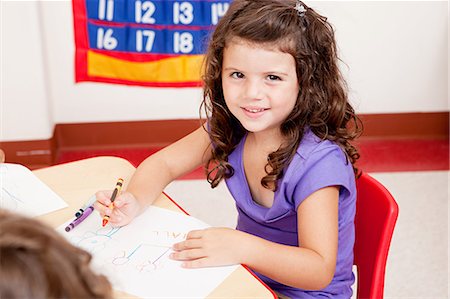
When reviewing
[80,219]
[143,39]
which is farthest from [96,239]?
[143,39]

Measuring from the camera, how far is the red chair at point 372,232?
1.28m

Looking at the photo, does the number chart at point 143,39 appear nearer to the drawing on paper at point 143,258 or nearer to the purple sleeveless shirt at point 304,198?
the purple sleeveless shirt at point 304,198

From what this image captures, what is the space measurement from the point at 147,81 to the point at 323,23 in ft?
5.23

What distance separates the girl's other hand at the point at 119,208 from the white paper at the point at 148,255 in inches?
0.5

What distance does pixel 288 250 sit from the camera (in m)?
1.19

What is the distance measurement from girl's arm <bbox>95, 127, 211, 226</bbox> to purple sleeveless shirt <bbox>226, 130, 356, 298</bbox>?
0.08 metres

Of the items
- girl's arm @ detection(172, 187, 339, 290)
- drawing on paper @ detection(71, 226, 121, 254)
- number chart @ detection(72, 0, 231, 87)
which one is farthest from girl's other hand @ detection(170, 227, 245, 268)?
number chart @ detection(72, 0, 231, 87)

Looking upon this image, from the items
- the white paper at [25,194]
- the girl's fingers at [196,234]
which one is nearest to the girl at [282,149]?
the girl's fingers at [196,234]

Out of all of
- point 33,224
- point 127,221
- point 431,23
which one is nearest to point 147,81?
point 431,23

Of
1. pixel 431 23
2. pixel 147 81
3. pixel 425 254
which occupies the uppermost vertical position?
pixel 431 23

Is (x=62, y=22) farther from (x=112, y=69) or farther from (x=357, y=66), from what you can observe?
(x=357, y=66)

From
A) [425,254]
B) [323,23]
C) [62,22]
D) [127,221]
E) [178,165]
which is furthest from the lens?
[62,22]

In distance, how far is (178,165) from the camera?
4.89 ft

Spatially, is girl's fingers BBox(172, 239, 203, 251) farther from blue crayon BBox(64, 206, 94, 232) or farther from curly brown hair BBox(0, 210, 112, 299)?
curly brown hair BBox(0, 210, 112, 299)
